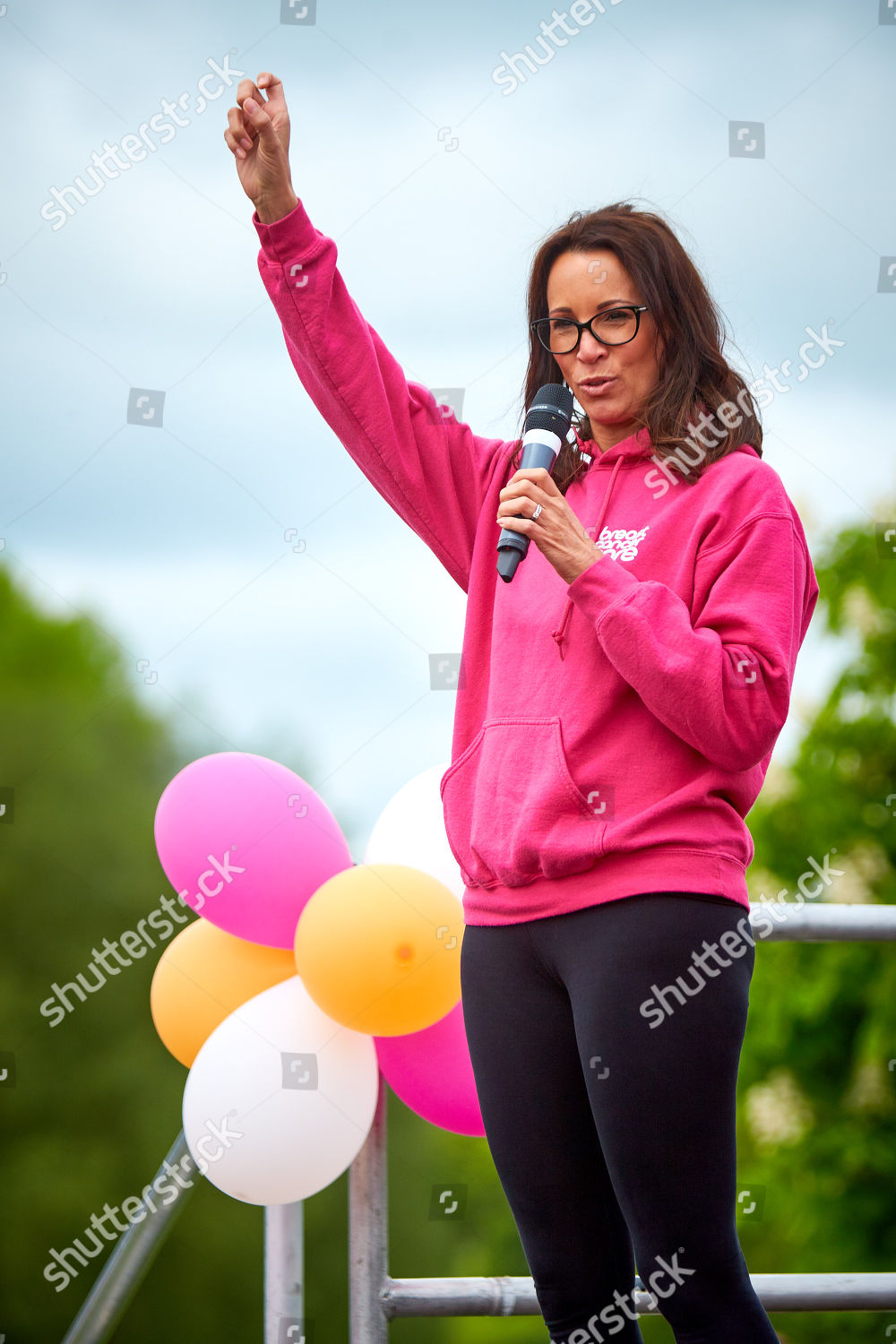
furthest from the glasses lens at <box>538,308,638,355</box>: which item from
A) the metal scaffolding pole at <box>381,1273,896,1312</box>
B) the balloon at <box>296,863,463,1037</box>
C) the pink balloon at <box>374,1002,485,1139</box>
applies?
the metal scaffolding pole at <box>381,1273,896,1312</box>

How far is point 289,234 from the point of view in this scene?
1301 millimetres

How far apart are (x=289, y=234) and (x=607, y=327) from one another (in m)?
0.37

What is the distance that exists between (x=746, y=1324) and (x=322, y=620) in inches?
108

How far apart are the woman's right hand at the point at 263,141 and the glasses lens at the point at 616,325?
0.37 m

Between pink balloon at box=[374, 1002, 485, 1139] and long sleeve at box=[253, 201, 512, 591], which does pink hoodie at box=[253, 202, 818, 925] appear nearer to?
long sleeve at box=[253, 201, 512, 591]

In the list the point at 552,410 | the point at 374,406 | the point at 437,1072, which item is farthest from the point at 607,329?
the point at 437,1072

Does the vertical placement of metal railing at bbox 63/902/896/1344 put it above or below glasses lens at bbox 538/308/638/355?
below

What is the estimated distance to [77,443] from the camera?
4.84m

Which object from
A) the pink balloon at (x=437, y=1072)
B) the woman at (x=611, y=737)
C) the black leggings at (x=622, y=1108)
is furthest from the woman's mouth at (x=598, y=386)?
the pink balloon at (x=437, y=1072)

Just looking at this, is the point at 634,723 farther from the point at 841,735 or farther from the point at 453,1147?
the point at 453,1147

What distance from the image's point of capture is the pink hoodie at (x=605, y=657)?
3.70ft

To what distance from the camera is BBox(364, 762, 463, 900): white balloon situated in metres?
1.73

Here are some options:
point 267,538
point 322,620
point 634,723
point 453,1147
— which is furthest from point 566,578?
point 453,1147

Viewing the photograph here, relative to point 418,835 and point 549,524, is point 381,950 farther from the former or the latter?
point 549,524
